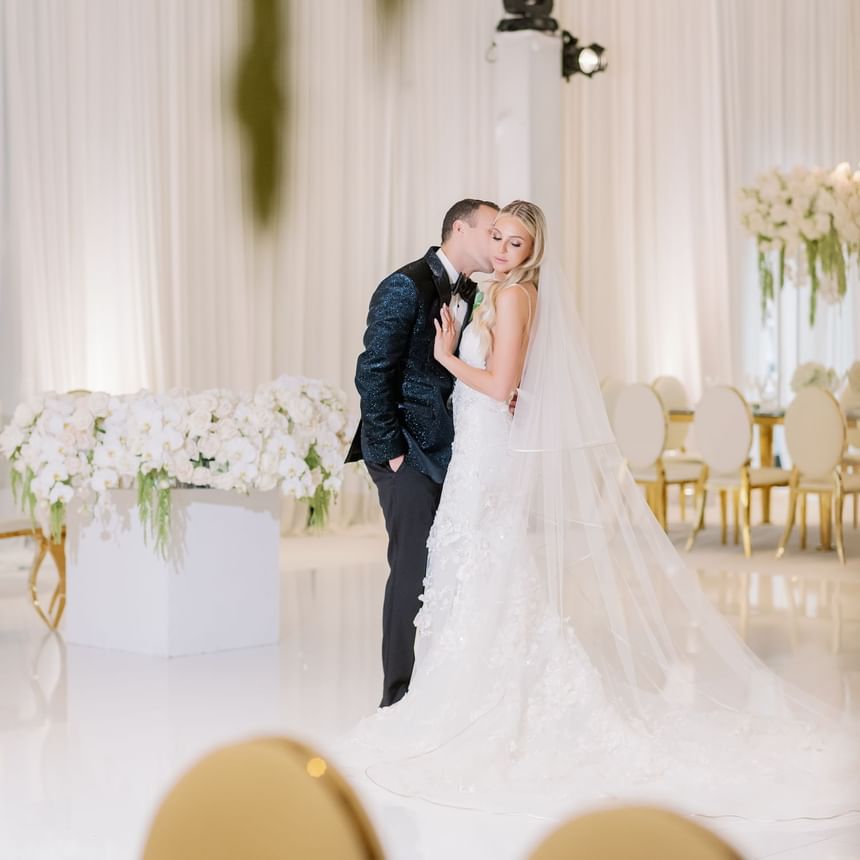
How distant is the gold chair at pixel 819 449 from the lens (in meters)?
9.20

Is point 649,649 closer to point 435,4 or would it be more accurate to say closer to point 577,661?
point 577,661

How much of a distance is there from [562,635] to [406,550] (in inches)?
24.8

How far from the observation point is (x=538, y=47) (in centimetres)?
1164

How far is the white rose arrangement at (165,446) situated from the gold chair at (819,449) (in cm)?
399

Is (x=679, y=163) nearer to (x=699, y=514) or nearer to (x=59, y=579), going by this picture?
(x=699, y=514)

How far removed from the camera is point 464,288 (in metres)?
4.93

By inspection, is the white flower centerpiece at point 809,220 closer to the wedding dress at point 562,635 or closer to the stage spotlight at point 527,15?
the stage spotlight at point 527,15

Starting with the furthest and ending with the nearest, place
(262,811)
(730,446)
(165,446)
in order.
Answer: (730,446) < (165,446) < (262,811)

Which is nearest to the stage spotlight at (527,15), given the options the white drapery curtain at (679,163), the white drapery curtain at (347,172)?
the white drapery curtain at (347,172)

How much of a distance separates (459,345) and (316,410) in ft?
5.73

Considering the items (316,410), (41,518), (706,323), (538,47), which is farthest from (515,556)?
(706,323)

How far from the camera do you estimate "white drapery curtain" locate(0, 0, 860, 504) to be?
9.39 meters

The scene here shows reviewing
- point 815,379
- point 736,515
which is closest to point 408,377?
point 736,515

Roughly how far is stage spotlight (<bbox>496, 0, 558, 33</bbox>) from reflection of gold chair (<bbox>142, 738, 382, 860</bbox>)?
10.7m
